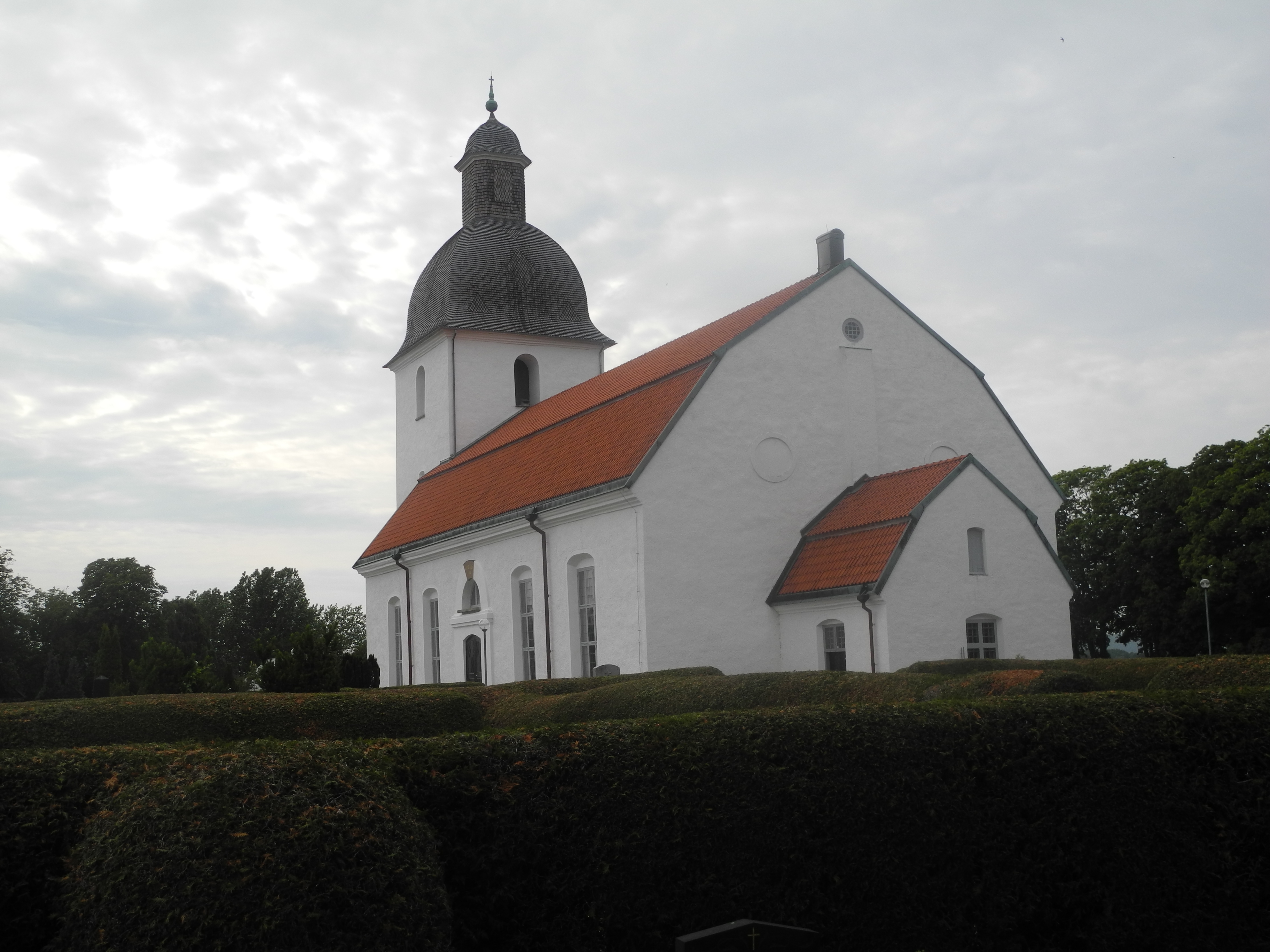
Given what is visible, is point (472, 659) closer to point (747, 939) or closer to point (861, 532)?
point (861, 532)

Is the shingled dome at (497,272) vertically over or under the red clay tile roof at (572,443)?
over

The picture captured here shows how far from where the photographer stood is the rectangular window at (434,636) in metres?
28.4

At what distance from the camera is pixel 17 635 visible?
6412 cm

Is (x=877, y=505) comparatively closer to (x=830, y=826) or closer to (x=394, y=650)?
(x=830, y=826)

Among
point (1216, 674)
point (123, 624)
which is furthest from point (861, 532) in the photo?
point (123, 624)

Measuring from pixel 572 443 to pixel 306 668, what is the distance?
767cm

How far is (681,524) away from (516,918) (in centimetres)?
1399

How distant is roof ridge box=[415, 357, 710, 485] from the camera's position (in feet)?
70.3

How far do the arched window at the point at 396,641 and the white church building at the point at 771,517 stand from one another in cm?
356

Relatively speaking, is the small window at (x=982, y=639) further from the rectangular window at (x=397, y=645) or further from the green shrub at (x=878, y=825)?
the rectangular window at (x=397, y=645)

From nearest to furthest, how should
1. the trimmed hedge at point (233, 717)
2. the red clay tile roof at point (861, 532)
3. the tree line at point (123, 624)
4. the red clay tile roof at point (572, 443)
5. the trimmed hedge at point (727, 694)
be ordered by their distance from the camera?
the trimmed hedge at point (233, 717), the trimmed hedge at point (727, 694), the red clay tile roof at point (861, 532), the red clay tile roof at point (572, 443), the tree line at point (123, 624)

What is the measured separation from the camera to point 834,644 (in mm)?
19031

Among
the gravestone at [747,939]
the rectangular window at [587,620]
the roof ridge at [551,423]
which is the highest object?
the roof ridge at [551,423]

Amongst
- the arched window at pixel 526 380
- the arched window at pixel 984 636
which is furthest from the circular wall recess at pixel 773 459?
the arched window at pixel 526 380
